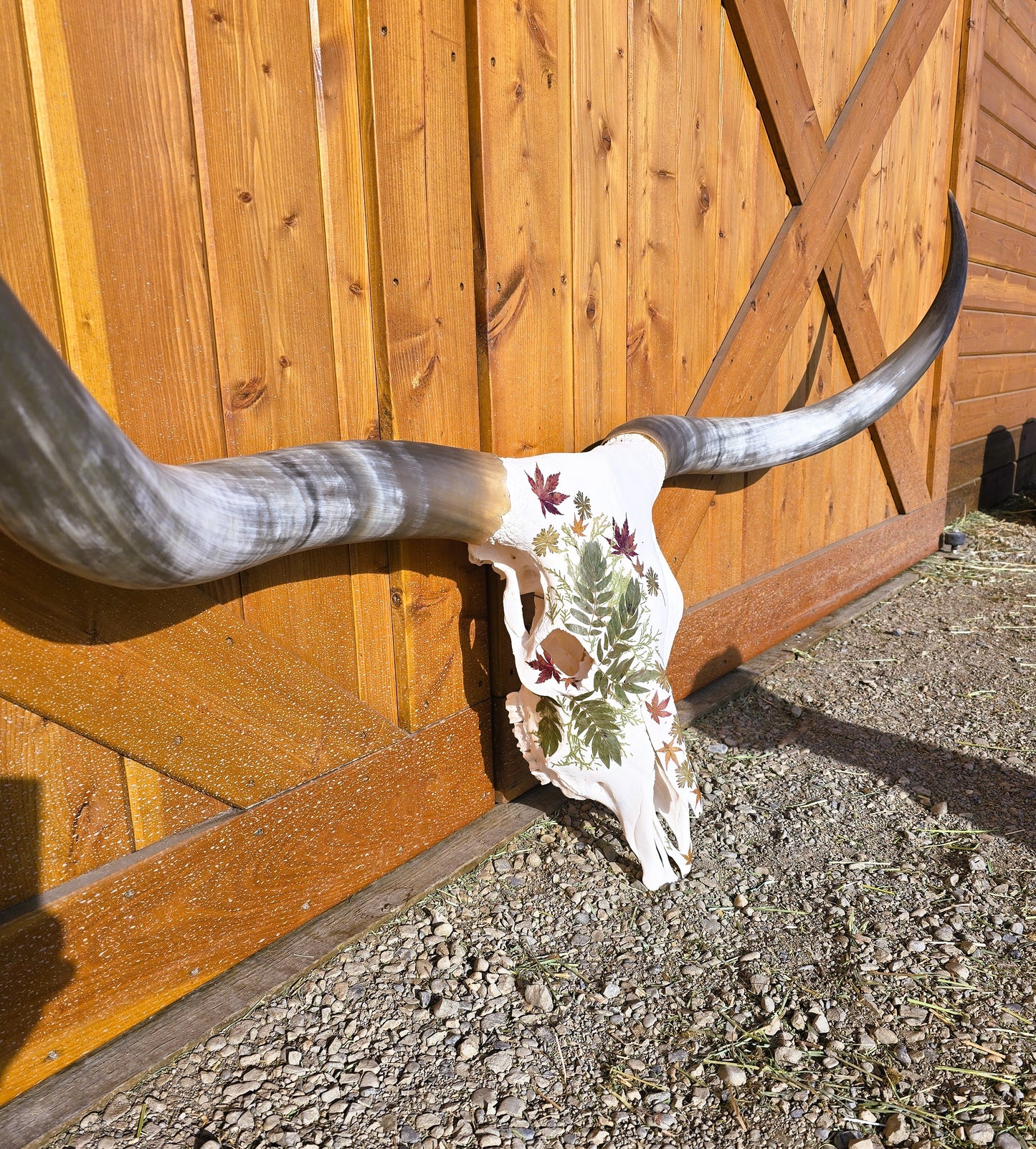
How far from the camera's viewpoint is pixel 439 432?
149cm

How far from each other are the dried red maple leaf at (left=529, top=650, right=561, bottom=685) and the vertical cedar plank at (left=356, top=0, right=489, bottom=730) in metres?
0.22

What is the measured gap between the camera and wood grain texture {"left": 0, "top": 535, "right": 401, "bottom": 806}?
3.33ft

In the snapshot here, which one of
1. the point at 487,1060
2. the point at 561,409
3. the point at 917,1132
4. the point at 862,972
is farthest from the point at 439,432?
the point at 917,1132

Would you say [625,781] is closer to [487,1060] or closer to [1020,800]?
[487,1060]

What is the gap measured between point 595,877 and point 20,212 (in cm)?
134

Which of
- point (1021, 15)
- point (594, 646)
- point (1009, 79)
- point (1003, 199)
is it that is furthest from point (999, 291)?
point (594, 646)

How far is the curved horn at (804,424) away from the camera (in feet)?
5.72

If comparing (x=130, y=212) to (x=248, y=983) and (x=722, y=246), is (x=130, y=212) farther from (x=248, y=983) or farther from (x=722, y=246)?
(x=722, y=246)

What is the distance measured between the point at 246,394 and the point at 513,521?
0.44 metres

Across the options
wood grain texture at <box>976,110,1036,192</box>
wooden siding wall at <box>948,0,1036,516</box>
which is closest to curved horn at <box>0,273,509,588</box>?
wooden siding wall at <box>948,0,1036,516</box>

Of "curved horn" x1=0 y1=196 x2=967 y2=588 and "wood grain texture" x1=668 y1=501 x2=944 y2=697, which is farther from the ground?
"curved horn" x1=0 y1=196 x2=967 y2=588

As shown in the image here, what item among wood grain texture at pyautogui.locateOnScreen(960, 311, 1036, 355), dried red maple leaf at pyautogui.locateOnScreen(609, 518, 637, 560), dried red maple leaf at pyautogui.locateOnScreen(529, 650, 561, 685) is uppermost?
wood grain texture at pyautogui.locateOnScreen(960, 311, 1036, 355)

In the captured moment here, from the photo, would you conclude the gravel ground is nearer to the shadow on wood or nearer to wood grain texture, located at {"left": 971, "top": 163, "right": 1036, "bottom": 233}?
the shadow on wood

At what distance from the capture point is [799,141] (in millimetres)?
2330
